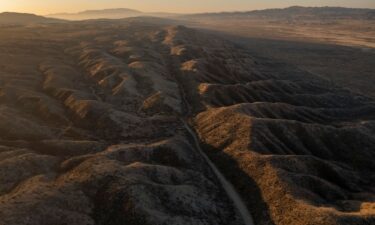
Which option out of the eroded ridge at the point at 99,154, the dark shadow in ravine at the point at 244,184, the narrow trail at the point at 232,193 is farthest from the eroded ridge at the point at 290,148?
the eroded ridge at the point at 99,154

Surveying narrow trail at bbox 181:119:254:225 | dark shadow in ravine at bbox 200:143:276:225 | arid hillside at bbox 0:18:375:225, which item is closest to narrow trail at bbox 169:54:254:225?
narrow trail at bbox 181:119:254:225

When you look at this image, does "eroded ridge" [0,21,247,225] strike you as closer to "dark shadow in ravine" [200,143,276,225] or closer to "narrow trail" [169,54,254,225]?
"narrow trail" [169,54,254,225]

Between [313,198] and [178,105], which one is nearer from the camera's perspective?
[313,198]

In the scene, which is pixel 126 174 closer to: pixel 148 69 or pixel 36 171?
pixel 36 171

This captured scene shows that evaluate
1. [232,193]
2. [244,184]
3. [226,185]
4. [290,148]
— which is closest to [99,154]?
[226,185]

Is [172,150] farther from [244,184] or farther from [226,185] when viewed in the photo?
[244,184]

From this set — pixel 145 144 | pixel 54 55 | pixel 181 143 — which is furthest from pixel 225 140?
pixel 54 55

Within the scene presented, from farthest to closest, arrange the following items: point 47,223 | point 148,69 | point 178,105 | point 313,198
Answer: point 148,69
point 178,105
point 313,198
point 47,223

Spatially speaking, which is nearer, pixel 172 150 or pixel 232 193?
pixel 232 193
